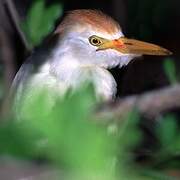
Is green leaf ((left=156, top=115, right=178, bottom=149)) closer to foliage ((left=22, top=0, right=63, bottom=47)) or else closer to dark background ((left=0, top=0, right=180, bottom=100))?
foliage ((left=22, top=0, right=63, bottom=47))

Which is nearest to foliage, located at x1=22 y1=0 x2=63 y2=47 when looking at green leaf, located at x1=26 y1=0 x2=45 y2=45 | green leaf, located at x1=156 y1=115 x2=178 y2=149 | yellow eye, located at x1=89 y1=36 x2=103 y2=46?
green leaf, located at x1=26 y1=0 x2=45 y2=45

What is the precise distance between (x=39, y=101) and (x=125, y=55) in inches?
66.8

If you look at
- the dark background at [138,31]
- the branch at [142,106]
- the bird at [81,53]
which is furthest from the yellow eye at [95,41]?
the branch at [142,106]

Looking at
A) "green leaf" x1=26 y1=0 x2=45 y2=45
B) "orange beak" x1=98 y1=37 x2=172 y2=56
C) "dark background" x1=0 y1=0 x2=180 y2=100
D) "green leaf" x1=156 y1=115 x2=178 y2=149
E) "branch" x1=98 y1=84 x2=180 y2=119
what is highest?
"branch" x1=98 y1=84 x2=180 y2=119

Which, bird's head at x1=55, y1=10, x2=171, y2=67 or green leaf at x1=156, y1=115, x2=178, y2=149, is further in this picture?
bird's head at x1=55, y1=10, x2=171, y2=67

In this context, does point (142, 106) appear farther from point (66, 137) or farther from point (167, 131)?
point (167, 131)

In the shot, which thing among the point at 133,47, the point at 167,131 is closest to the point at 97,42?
the point at 133,47

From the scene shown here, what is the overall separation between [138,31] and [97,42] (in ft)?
1.76

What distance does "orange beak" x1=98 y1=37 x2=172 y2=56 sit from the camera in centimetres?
219

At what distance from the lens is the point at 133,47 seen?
2.23 metres

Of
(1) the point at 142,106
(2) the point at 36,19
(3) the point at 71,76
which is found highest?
(1) the point at 142,106

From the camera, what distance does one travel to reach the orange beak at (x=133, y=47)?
2186 millimetres

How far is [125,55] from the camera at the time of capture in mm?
2252

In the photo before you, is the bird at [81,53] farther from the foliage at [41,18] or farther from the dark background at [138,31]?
the foliage at [41,18]
